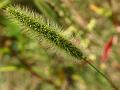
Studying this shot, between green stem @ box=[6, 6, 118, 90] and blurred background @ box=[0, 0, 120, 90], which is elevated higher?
blurred background @ box=[0, 0, 120, 90]

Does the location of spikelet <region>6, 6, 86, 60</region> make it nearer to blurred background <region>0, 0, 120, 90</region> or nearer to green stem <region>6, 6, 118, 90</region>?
green stem <region>6, 6, 118, 90</region>

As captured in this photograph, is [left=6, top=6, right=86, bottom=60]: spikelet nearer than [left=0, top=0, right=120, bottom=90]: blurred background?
Yes

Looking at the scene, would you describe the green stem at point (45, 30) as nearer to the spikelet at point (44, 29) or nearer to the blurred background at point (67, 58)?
the spikelet at point (44, 29)

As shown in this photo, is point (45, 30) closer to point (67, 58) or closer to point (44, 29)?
point (44, 29)

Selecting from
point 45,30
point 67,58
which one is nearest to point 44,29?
point 45,30

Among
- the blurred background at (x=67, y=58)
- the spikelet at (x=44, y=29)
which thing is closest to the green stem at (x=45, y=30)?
the spikelet at (x=44, y=29)

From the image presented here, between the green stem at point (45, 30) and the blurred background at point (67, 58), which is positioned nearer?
the green stem at point (45, 30)

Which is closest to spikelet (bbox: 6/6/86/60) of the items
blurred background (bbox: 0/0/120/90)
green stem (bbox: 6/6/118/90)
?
green stem (bbox: 6/6/118/90)

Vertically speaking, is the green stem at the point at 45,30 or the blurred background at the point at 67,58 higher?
the blurred background at the point at 67,58

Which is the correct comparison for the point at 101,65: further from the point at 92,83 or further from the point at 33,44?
the point at 33,44
